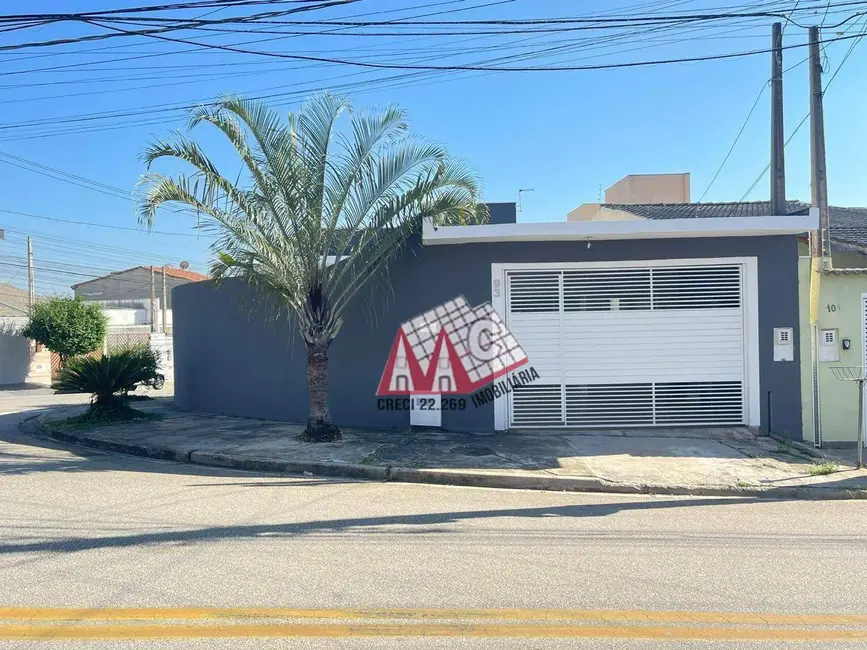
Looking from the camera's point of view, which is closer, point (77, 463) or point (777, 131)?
point (77, 463)

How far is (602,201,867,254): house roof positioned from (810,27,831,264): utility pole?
1.10 m

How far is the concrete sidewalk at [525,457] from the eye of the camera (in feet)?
24.2

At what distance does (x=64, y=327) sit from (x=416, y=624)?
85.6ft

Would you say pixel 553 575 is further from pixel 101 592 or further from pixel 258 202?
pixel 258 202

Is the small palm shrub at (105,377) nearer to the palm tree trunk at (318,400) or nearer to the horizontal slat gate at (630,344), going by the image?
the palm tree trunk at (318,400)

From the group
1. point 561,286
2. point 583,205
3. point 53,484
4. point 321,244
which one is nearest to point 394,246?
point 321,244

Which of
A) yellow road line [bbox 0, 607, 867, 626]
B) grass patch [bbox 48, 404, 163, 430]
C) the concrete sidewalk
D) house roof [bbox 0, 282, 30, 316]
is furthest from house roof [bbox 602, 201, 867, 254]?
house roof [bbox 0, 282, 30, 316]

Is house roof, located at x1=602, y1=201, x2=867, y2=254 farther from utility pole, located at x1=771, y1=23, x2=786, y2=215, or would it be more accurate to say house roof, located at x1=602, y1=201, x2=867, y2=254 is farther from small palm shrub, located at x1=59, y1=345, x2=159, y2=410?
small palm shrub, located at x1=59, y1=345, x2=159, y2=410

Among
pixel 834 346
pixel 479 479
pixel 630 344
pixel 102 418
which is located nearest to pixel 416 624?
pixel 479 479

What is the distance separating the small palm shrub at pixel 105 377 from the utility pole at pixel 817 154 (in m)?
12.3

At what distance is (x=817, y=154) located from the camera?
980 centimetres

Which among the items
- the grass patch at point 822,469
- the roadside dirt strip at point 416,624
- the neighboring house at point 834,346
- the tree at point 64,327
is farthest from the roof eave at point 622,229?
the tree at point 64,327

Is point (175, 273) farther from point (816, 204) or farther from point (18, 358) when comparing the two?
point (816, 204)

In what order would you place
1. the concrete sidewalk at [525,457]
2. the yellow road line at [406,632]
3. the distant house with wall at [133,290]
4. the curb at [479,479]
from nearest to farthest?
the yellow road line at [406,632] → the curb at [479,479] → the concrete sidewalk at [525,457] → the distant house with wall at [133,290]
